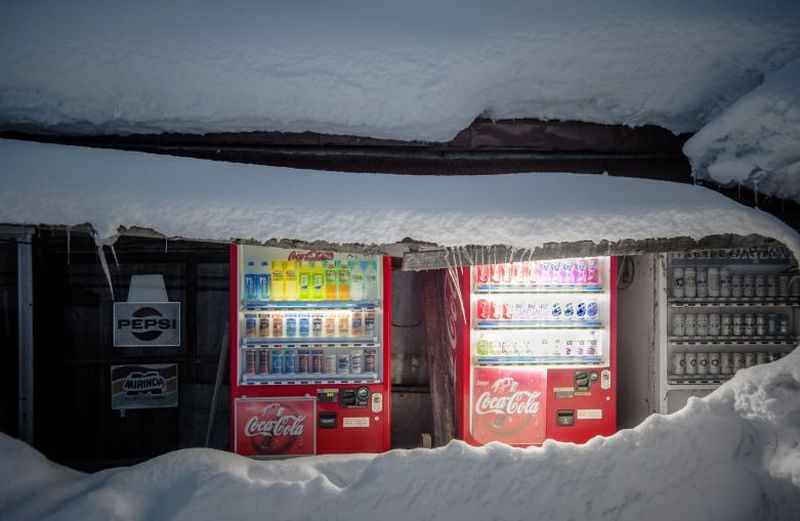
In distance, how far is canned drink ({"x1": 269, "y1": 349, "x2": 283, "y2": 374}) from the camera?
426 centimetres

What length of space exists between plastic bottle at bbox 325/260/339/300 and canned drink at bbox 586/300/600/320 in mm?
2397

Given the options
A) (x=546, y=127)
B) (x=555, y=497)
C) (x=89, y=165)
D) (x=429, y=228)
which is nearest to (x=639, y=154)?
(x=546, y=127)

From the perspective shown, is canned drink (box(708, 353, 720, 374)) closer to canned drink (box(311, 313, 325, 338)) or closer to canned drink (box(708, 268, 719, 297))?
canned drink (box(708, 268, 719, 297))

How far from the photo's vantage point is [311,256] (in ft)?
14.2

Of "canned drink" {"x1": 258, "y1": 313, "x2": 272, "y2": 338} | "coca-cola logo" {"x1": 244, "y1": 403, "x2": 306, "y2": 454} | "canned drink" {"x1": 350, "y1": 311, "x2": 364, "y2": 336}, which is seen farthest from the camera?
"canned drink" {"x1": 350, "y1": 311, "x2": 364, "y2": 336}

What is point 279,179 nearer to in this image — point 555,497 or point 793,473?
point 555,497

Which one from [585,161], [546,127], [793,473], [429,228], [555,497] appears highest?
[546,127]

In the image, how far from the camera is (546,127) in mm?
3830

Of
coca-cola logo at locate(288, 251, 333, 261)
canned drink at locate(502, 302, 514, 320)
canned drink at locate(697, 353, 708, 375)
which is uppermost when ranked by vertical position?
coca-cola logo at locate(288, 251, 333, 261)

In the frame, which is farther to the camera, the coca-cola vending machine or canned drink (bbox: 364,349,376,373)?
canned drink (bbox: 364,349,376,373)

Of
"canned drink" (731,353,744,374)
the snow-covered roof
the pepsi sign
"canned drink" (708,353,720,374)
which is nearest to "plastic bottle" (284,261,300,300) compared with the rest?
the snow-covered roof

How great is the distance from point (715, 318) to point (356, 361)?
358cm

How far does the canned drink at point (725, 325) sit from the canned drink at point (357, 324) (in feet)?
11.7

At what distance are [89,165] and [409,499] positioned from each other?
10.1ft
